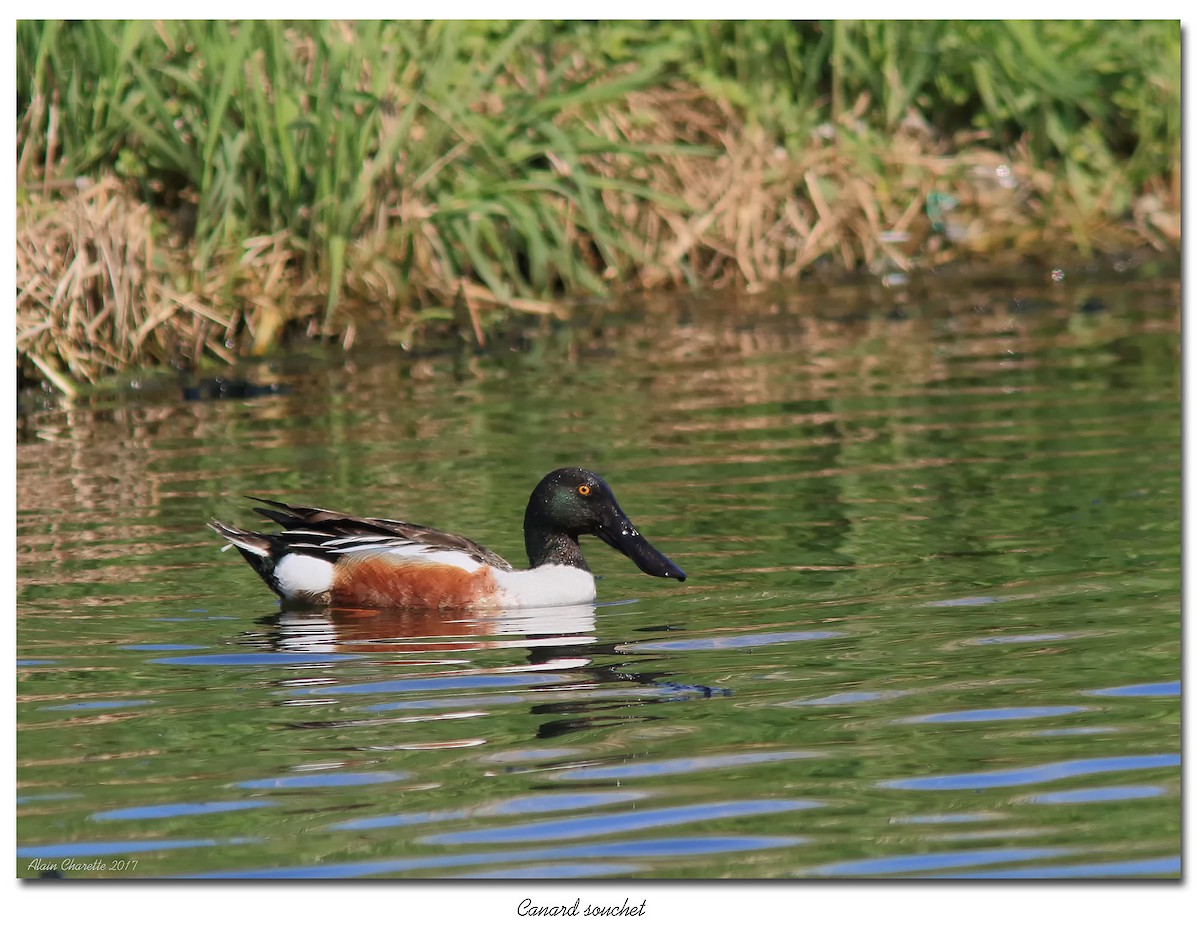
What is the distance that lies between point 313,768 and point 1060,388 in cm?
638

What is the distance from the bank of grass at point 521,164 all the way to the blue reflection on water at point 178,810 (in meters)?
5.78

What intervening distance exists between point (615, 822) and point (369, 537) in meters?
2.77

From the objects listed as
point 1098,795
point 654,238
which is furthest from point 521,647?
point 654,238

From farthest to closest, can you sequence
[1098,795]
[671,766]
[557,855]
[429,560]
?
1. [429,560]
2. [671,766]
3. [1098,795]
4. [557,855]

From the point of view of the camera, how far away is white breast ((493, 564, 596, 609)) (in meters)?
7.11

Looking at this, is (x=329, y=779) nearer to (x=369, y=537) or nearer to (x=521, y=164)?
(x=369, y=537)

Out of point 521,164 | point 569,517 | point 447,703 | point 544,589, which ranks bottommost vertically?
point 447,703

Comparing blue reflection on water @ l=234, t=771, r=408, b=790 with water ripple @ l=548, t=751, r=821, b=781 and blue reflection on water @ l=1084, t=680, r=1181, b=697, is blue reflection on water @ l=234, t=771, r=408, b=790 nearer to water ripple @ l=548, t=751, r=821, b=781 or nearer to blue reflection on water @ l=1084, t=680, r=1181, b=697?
water ripple @ l=548, t=751, r=821, b=781

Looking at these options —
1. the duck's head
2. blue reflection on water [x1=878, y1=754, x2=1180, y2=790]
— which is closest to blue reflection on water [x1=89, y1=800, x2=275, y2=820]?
blue reflection on water [x1=878, y1=754, x2=1180, y2=790]

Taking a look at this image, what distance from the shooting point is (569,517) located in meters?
7.39

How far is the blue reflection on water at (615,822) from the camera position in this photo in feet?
14.7

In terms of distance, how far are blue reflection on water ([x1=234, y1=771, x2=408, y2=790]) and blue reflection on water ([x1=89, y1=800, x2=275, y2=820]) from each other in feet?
0.40

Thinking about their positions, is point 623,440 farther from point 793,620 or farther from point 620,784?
point 620,784

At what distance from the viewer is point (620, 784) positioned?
4859 mm
